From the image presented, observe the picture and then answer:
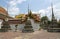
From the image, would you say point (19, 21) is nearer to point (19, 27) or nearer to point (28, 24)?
point (19, 27)

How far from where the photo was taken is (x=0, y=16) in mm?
30125

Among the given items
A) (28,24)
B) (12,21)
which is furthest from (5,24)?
(12,21)

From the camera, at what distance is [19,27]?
2688 centimetres

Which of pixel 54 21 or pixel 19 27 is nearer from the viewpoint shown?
pixel 54 21

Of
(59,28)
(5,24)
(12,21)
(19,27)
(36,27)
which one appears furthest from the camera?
(12,21)

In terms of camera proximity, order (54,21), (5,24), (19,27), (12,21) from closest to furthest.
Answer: (54,21), (5,24), (19,27), (12,21)

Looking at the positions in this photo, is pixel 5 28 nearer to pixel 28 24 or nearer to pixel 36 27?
pixel 28 24

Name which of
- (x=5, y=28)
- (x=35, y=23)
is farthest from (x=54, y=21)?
(x=35, y=23)

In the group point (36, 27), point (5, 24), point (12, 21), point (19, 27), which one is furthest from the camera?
point (12, 21)

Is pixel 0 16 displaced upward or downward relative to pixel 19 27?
upward

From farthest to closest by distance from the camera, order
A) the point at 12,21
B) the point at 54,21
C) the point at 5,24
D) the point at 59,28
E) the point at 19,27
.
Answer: the point at 12,21
the point at 19,27
the point at 5,24
the point at 54,21
the point at 59,28

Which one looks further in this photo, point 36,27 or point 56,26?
point 36,27

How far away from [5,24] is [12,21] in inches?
404

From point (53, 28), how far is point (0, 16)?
15.3 meters
